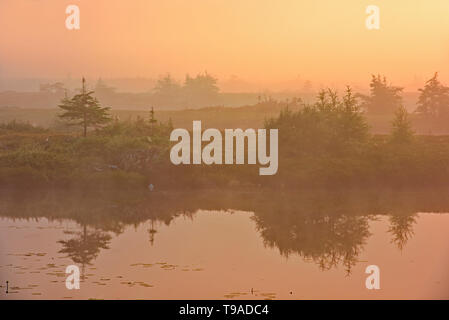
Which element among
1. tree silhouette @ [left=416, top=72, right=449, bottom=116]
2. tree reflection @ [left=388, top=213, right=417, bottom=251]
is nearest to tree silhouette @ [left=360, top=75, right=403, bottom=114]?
tree silhouette @ [left=416, top=72, right=449, bottom=116]

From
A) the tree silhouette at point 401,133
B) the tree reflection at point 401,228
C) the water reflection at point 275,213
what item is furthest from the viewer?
the tree silhouette at point 401,133

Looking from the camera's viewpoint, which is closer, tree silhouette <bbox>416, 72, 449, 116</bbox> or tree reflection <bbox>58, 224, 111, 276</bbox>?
tree reflection <bbox>58, 224, 111, 276</bbox>

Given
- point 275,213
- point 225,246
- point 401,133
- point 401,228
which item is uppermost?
point 401,133

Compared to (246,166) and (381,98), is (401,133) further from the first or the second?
(381,98)

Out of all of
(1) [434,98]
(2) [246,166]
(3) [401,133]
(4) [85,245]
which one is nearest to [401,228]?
(2) [246,166]

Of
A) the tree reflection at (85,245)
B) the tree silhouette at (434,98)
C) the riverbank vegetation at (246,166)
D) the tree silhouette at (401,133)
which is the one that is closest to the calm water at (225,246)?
the tree reflection at (85,245)

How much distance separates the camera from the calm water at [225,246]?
21.4 meters

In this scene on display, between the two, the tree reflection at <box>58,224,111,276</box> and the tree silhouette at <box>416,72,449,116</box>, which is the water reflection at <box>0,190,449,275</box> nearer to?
the tree reflection at <box>58,224,111,276</box>

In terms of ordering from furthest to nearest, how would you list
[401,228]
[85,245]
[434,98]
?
[434,98] < [401,228] < [85,245]

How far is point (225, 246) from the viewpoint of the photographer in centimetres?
2675

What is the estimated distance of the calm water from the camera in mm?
21438

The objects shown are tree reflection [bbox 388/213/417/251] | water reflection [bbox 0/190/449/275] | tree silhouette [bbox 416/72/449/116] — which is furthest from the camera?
tree silhouette [bbox 416/72/449/116]

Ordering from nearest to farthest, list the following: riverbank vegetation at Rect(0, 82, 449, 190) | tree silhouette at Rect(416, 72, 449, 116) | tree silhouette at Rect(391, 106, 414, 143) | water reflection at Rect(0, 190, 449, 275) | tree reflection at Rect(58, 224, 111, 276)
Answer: tree reflection at Rect(58, 224, 111, 276), water reflection at Rect(0, 190, 449, 275), riverbank vegetation at Rect(0, 82, 449, 190), tree silhouette at Rect(391, 106, 414, 143), tree silhouette at Rect(416, 72, 449, 116)

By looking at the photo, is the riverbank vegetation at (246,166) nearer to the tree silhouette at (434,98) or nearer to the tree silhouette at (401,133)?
the tree silhouette at (401,133)
